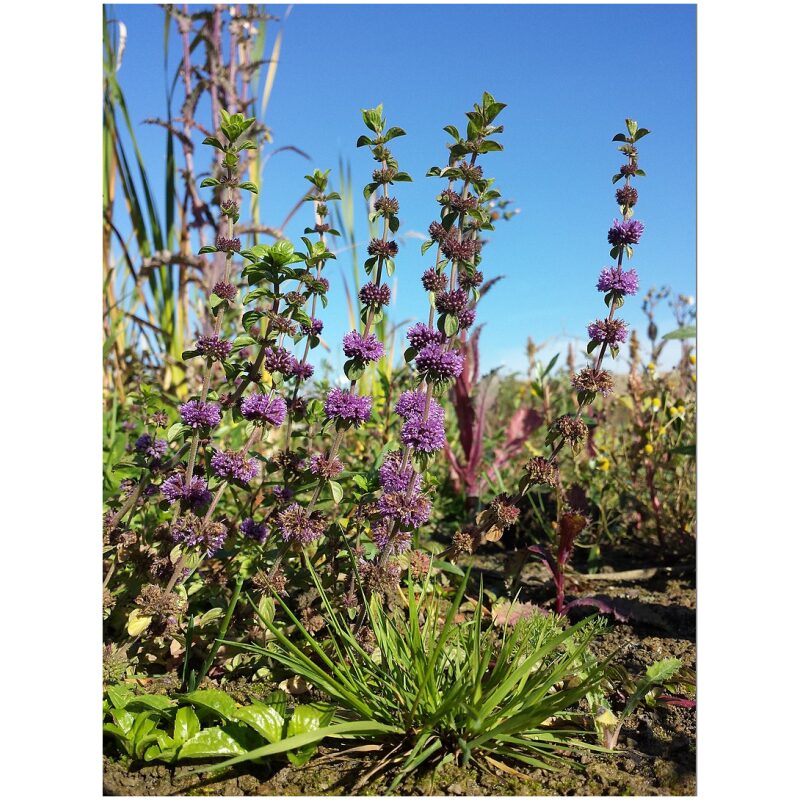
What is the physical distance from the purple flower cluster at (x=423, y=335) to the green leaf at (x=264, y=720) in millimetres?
899

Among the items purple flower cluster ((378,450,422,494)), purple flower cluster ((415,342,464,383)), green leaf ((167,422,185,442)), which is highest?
purple flower cluster ((415,342,464,383))

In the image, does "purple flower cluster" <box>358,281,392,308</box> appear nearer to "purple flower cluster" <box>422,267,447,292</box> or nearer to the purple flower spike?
"purple flower cluster" <box>422,267,447,292</box>

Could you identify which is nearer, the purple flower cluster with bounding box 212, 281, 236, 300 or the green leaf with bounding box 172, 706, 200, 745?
the green leaf with bounding box 172, 706, 200, 745

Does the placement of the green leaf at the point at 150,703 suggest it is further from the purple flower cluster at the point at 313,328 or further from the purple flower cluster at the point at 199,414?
the purple flower cluster at the point at 313,328

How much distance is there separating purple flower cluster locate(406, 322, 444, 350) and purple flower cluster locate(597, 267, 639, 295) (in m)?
0.47

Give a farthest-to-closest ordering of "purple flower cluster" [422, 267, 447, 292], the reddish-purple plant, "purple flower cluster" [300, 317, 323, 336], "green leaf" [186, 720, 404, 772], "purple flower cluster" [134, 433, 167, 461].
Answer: the reddish-purple plant < "purple flower cluster" [134, 433, 167, 461] < "purple flower cluster" [300, 317, 323, 336] < "purple flower cluster" [422, 267, 447, 292] < "green leaf" [186, 720, 404, 772]

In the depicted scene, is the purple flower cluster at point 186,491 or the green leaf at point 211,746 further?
the purple flower cluster at point 186,491

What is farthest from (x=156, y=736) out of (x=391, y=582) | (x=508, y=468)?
(x=508, y=468)

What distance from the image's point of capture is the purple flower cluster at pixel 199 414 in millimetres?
1746

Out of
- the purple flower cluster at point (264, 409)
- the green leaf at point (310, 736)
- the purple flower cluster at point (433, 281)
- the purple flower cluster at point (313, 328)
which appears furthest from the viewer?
the purple flower cluster at point (313, 328)

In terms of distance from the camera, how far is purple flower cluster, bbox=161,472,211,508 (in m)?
1.82

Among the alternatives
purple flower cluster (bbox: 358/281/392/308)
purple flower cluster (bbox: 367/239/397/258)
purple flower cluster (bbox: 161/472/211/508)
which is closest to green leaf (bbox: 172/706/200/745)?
purple flower cluster (bbox: 161/472/211/508)

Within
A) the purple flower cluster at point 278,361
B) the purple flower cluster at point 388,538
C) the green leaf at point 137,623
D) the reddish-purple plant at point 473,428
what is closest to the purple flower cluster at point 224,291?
the purple flower cluster at point 278,361
